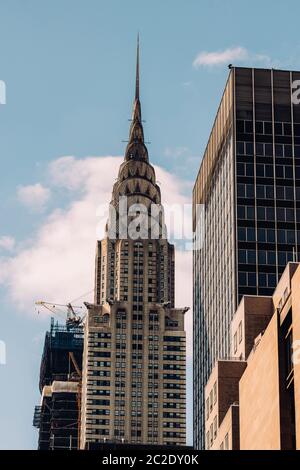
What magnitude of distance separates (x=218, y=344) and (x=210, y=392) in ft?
223

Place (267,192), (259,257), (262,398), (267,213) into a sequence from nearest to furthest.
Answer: (262,398)
(259,257)
(267,213)
(267,192)

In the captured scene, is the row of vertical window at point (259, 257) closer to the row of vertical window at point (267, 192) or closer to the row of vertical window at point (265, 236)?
the row of vertical window at point (265, 236)

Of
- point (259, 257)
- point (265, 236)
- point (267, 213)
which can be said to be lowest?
point (259, 257)

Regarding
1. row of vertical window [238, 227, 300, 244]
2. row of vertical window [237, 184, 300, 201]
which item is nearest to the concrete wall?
row of vertical window [238, 227, 300, 244]

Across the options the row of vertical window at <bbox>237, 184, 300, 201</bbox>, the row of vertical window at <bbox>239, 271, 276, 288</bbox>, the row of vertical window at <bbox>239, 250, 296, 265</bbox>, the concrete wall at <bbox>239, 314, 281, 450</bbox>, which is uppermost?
the row of vertical window at <bbox>237, 184, 300, 201</bbox>

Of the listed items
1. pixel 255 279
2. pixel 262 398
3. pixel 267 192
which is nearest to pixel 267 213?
pixel 267 192

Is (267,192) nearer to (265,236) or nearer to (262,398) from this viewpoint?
(265,236)

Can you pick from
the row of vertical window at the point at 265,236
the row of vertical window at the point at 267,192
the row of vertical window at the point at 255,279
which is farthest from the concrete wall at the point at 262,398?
the row of vertical window at the point at 267,192

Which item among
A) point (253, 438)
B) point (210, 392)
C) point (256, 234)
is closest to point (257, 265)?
point (256, 234)

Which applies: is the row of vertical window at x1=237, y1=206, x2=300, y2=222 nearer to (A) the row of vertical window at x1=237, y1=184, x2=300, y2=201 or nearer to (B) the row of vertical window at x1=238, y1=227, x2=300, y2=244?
(A) the row of vertical window at x1=237, y1=184, x2=300, y2=201

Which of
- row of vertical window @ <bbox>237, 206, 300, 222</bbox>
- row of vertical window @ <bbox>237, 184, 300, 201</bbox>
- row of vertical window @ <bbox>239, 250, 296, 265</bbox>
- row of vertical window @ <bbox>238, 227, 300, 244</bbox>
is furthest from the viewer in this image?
row of vertical window @ <bbox>237, 184, 300, 201</bbox>
